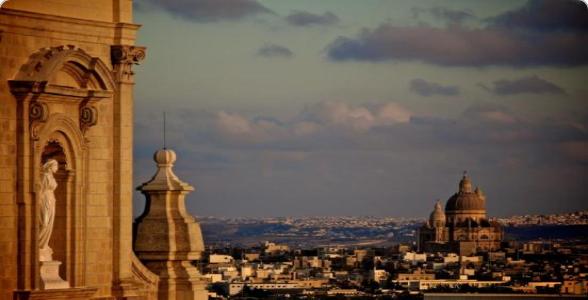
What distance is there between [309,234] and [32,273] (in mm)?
80844

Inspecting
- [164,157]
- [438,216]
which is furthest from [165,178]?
[438,216]

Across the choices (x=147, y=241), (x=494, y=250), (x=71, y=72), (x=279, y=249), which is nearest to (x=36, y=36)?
(x=71, y=72)

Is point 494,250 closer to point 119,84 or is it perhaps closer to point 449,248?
point 449,248

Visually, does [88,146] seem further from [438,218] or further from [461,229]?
[461,229]

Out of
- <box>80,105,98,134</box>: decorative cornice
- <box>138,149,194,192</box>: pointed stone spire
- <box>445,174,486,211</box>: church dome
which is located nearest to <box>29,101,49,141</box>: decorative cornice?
<box>80,105,98,134</box>: decorative cornice

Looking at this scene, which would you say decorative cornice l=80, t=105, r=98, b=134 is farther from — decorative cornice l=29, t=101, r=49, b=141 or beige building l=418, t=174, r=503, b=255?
beige building l=418, t=174, r=503, b=255

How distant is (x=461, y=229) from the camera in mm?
186000

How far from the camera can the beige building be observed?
168 metres

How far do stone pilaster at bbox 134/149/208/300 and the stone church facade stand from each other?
66 cm

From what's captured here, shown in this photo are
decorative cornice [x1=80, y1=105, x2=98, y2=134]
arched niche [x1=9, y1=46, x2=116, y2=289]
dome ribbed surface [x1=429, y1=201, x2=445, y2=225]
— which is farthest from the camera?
dome ribbed surface [x1=429, y1=201, x2=445, y2=225]

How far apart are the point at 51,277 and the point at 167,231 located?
2.54m

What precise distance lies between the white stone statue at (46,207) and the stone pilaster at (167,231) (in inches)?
95.1

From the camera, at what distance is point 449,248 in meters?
179

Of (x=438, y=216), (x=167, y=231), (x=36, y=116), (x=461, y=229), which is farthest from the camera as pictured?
(x=461, y=229)
